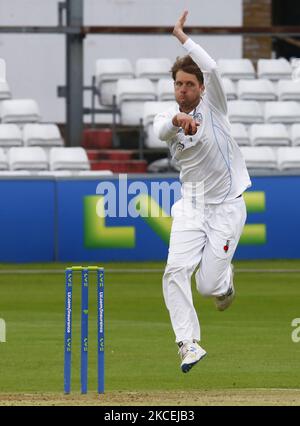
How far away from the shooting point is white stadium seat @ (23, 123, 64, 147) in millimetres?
19094

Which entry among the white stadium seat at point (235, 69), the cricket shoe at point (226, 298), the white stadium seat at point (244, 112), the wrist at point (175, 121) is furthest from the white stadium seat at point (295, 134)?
the wrist at point (175, 121)

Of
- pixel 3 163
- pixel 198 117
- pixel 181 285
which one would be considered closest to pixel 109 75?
pixel 3 163

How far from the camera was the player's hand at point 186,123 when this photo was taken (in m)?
8.50

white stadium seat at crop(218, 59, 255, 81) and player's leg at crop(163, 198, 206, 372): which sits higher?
white stadium seat at crop(218, 59, 255, 81)

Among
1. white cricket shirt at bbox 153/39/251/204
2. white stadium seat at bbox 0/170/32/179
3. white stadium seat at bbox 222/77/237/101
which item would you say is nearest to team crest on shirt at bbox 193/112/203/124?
white cricket shirt at bbox 153/39/251/204

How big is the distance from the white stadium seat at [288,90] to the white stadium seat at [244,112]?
0.53 metres

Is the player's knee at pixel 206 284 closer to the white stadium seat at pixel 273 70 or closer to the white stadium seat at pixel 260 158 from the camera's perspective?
the white stadium seat at pixel 260 158

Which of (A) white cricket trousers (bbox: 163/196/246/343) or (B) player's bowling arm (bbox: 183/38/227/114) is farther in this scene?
(A) white cricket trousers (bbox: 163/196/246/343)

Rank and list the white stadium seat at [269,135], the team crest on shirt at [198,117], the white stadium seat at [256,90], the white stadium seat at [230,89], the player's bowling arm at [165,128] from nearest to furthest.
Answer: the player's bowling arm at [165,128], the team crest on shirt at [198,117], the white stadium seat at [269,135], the white stadium seat at [230,89], the white stadium seat at [256,90]

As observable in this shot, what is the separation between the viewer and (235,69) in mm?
20750

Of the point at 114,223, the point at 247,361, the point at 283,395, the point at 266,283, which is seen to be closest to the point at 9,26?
the point at 114,223

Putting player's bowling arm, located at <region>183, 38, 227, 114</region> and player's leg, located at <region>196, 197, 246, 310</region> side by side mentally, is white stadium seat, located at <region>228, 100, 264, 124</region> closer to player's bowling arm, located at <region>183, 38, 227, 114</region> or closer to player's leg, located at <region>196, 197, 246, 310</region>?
player's leg, located at <region>196, 197, 246, 310</region>

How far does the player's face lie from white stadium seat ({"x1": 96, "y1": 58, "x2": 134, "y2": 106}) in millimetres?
11517

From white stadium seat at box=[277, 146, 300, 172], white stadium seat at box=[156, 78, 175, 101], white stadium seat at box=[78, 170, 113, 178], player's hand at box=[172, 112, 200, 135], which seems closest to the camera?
player's hand at box=[172, 112, 200, 135]
